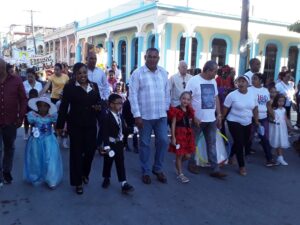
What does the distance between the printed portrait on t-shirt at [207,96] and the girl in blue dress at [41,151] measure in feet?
7.57

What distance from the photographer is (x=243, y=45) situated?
30.2 ft

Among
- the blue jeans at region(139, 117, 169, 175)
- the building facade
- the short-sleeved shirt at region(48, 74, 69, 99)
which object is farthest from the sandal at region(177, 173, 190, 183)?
the building facade

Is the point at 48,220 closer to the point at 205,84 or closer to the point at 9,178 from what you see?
the point at 9,178

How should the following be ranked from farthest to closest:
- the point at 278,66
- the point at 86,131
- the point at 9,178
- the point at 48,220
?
the point at 278,66 < the point at 9,178 < the point at 86,131 < the point at 48,220

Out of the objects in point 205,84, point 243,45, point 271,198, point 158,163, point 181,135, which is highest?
point 243,45

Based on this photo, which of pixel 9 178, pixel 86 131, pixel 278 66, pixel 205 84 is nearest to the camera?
pixel 86 131

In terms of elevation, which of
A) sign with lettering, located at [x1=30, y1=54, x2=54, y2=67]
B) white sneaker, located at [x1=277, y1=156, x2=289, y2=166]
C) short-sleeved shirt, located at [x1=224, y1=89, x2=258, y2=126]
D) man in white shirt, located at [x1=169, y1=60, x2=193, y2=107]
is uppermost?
sign with lettering, located at [x1=30, y1=54, x2=54, y2=67]

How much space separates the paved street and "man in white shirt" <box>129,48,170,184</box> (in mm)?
537

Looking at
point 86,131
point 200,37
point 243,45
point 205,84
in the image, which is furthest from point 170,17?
point 86,131

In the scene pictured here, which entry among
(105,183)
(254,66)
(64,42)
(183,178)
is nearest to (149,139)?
(183,178)

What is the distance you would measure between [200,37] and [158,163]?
12587 millimetres

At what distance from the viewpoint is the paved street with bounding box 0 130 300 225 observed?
3688mm

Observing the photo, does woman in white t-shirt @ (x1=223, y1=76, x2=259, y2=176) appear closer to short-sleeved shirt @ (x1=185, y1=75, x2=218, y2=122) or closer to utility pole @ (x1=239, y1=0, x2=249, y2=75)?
short-sleeved shirt @ (x1=185, y1=75, x2=218, y2=122)

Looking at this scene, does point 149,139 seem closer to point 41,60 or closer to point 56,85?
point 56,85
